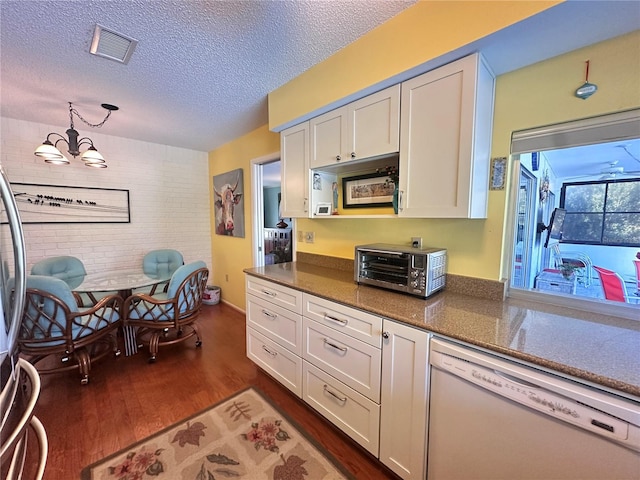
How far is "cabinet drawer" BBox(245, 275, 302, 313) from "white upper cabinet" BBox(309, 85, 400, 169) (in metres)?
0.96

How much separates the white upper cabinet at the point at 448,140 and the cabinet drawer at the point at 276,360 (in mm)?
1294

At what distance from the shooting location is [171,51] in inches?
67.6

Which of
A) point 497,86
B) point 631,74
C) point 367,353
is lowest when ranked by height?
point 367,353

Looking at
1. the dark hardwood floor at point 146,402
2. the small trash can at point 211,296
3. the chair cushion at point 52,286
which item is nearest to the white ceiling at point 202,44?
the chair cushion at point 52,286

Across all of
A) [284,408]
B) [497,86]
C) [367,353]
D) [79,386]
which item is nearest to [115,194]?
[79,386]

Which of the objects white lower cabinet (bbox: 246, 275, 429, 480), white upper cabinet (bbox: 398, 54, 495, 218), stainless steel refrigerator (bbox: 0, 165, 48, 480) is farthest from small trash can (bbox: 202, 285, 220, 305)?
white upper cabinet (bbox: 398, 54, 495, 218)

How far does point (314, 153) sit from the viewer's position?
2.01 meters

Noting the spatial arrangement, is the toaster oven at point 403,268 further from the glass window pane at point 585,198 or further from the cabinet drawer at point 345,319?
the glass window pane at point 585,198

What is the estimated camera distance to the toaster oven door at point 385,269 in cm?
155

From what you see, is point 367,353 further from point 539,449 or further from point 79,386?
point 79,386

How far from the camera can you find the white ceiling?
3.82 feet

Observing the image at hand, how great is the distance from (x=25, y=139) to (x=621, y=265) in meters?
5.13

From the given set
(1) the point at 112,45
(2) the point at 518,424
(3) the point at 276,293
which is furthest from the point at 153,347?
(2) the point at 518,424

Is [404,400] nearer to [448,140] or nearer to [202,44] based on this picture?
[448,140]
